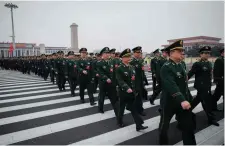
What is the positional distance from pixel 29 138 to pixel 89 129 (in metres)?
1.29

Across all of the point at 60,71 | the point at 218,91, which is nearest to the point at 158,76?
the point at 218,91

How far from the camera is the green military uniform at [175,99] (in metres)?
3.16

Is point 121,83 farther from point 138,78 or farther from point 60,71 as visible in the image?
point 60,71

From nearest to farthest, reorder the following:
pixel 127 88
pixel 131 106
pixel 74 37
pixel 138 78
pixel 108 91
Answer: pixel 127 88, pixel 131 106, pixel 108 91, pixel 138 78, pixel 74 37

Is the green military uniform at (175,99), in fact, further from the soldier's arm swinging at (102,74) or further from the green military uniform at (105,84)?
the soldier's arm swinging at (102,74)

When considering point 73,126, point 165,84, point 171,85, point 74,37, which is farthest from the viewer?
point 74,37

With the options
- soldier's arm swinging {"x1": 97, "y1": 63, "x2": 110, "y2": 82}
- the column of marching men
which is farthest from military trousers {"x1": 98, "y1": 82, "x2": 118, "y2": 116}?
soldier's arm swinging {"x1": 97, "y1": 63, "x2": 110, "y2": 82}

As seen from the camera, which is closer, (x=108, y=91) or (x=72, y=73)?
(x=108, y=91)

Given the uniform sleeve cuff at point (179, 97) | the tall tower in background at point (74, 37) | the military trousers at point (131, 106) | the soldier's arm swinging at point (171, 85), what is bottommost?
the military trousers at point (131, 106)

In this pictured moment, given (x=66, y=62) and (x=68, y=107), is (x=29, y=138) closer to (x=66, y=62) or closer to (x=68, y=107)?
(x=68, y=107)

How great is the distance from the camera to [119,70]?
14.6 ft

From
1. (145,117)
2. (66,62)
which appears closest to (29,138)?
(145,117)

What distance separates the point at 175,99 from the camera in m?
3.18

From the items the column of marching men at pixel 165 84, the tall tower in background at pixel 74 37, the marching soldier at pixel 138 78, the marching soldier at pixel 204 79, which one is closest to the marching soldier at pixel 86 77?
the column of marching men at pixel 165 84
